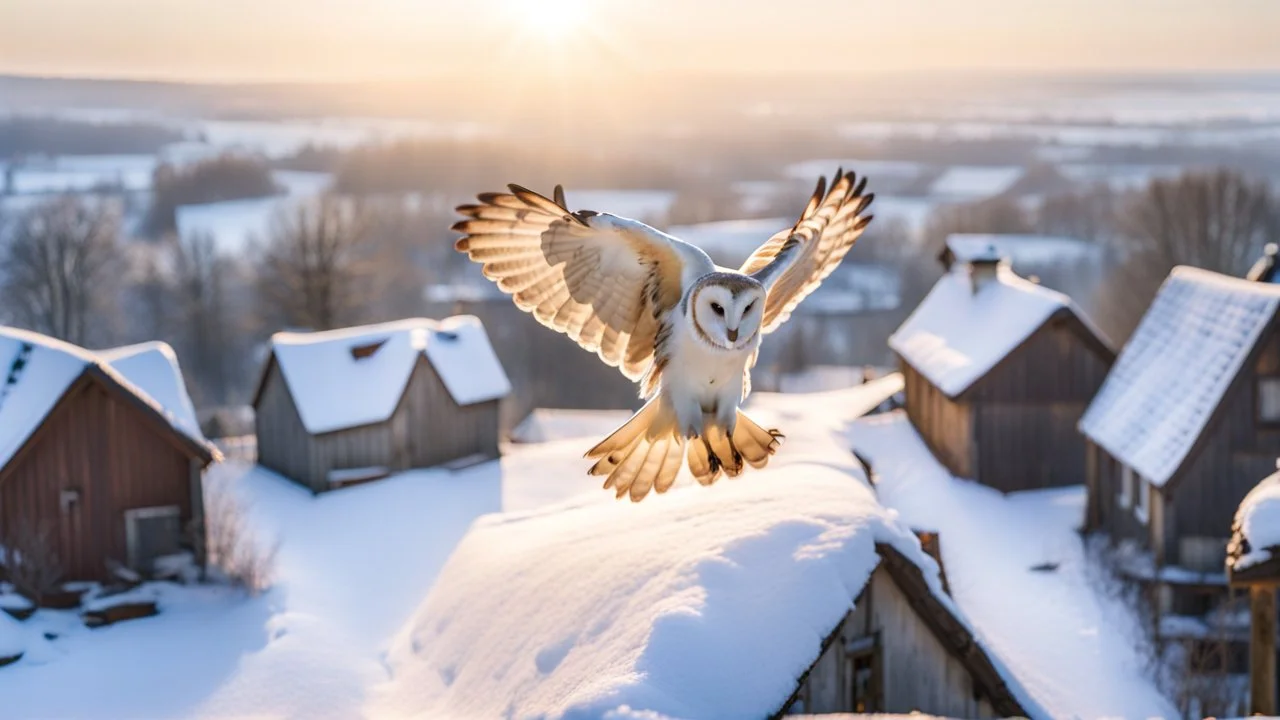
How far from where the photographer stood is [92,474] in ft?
67.2

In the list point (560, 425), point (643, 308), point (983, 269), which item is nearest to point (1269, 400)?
point (983, 269)

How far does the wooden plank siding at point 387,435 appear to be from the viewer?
96.4 ft

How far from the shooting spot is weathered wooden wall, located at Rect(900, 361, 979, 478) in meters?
27.7

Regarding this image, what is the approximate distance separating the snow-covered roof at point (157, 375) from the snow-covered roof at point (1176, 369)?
17.3 m

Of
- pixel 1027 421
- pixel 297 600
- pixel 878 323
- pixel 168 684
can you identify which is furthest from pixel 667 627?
pixel 878 323

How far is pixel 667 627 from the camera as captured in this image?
31.8ft

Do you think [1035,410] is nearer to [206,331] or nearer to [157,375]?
[157,375]

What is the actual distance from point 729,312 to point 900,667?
686 centimetres

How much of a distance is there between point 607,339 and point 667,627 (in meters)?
2.81

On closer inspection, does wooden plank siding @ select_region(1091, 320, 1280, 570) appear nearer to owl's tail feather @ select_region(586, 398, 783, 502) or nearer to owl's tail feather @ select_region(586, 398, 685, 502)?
owl's tail feather @ select_region(586, 398, 783, 502)

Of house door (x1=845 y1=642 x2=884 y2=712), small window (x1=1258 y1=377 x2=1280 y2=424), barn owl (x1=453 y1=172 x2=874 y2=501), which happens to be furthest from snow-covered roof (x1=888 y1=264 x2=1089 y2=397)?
barn owl (x1=453 y1=172 x2=874 y2=501)

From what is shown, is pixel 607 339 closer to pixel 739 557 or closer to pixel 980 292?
pixel 739 557

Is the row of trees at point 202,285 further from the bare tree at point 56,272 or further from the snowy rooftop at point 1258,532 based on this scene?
the snowy rooftop at point 1258,532

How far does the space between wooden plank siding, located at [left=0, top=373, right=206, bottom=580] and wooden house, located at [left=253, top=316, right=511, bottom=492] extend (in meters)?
7.81
